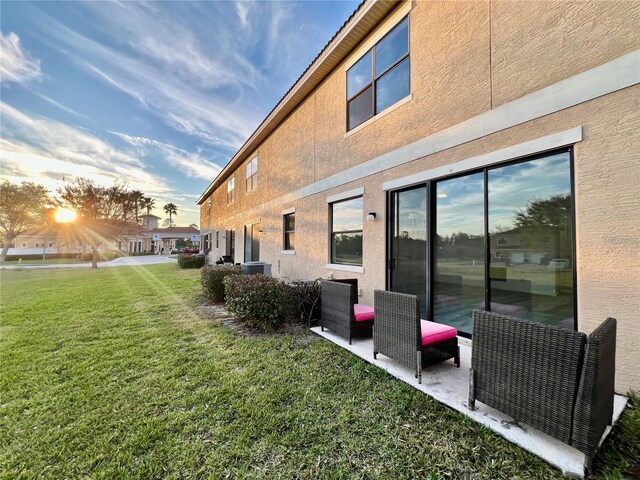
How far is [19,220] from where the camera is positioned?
28672 millimetres

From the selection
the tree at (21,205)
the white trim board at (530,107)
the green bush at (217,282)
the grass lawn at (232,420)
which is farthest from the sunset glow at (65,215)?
the white trim board at (530,107)

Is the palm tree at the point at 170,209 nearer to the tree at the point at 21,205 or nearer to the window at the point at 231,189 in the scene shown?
the tree at the point at 21,205

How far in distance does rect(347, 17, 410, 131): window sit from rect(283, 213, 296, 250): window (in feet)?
13.4

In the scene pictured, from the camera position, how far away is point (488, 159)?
4.26 m

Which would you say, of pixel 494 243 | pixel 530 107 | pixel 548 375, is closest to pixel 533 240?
pixel 494 243

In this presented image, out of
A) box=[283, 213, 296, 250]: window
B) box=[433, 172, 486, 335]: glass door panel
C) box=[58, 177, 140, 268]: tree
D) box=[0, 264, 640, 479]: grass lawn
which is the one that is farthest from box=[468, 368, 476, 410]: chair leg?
box=[58, 177, 140, 268]: tree

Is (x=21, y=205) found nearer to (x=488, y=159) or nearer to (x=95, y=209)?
(x=95, y=209)

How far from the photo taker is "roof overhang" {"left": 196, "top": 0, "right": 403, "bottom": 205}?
612 cm

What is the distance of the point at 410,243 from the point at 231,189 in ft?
50.6

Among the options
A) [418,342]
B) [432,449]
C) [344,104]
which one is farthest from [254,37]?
[432,449]

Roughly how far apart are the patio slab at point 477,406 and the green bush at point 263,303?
1.58 m

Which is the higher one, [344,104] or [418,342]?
[344,104]

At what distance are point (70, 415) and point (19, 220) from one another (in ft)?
126

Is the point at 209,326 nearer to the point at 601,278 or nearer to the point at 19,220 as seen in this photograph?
the point at 601,278
